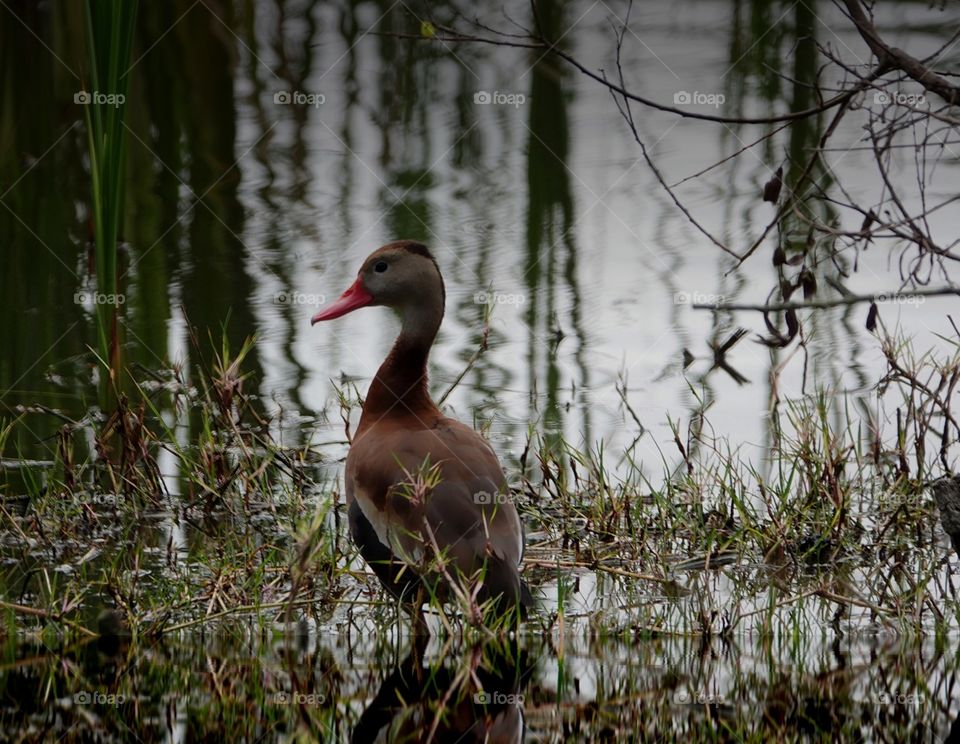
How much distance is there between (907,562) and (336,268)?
385 cm

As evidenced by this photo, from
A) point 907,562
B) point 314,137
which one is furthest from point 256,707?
point 314,137

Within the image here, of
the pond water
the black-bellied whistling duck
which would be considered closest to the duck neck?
the black-bellied whistling duck

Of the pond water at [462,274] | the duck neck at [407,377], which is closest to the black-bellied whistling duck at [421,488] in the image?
the duck neck at [407,377]

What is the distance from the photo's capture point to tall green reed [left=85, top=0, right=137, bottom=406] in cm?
522

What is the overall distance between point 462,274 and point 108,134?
2.67m

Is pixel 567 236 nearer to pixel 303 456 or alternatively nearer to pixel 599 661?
pixel 303 456

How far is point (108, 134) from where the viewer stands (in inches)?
209

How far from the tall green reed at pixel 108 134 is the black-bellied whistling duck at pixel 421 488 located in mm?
977

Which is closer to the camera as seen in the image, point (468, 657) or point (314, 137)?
point (468, 657)

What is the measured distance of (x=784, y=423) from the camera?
19.7 ft

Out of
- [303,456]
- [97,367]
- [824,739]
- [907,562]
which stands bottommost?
[824,739]

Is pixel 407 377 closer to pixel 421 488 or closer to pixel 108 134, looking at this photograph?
pixel 421 488

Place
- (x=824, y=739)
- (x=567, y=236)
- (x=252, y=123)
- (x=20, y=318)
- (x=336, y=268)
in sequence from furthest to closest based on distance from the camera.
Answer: (x=252, y=123) → (x=567, y=236) → (x=336, y=268) → (x=20, y=318) → (x=824, y=739)

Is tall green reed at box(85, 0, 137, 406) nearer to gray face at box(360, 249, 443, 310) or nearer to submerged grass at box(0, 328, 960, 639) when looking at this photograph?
submerged grass at box(0, 328, 960, 639)
